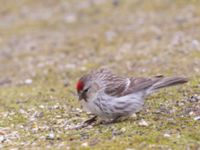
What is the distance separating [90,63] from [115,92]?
19.4 feet

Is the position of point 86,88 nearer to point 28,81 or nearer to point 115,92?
point 115,92

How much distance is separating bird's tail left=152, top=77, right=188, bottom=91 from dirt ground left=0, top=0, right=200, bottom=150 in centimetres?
44

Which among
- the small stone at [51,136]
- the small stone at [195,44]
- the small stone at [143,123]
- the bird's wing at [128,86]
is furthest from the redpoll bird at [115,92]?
the small stone at [195,44]

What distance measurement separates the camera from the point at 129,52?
48.9ft

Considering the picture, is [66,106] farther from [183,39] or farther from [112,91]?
[183,39]

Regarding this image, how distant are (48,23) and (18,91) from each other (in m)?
7.28

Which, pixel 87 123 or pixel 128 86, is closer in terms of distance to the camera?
pixel 128 86

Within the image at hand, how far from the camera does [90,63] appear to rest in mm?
14383

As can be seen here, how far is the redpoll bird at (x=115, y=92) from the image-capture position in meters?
8.34

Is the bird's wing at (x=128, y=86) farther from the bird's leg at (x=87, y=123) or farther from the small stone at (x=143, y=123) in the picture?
the bird's leg at (x=87, y=123)

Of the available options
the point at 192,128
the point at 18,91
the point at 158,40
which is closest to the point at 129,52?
the point at 158,40

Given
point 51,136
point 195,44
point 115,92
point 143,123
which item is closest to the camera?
point 51,136

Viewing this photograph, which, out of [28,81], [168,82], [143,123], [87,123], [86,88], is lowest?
[143,123]

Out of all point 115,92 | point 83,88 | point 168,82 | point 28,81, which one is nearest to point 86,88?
point 83,88
